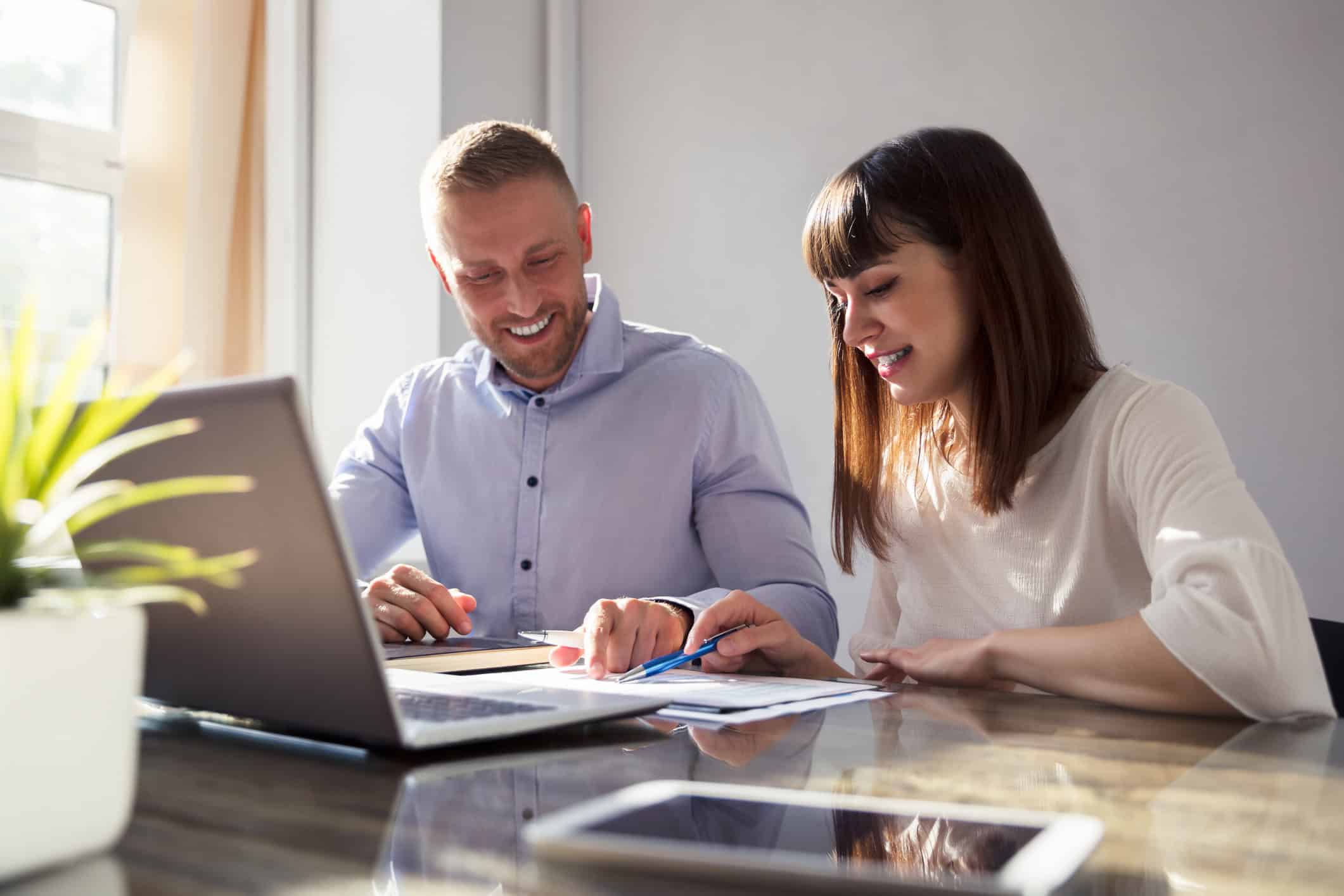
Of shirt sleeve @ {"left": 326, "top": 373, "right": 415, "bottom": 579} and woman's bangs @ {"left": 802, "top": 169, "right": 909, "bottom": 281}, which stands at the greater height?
woman's bangs @ {"left": 802, "top": 169, "right": 909, "bottom": 281}

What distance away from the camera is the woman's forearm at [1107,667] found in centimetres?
108

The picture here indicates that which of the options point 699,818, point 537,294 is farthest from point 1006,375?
point 699,818

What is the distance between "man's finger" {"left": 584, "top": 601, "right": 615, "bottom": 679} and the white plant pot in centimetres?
64

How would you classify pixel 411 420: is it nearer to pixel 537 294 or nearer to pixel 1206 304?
pixel 537 294

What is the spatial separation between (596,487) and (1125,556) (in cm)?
83

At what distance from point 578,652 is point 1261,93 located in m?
1.99

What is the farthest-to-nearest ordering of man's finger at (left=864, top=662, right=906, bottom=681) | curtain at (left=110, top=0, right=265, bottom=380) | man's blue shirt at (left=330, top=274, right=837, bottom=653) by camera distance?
1. curtain at (left=110, top=0, right=265, bottom=380)
2. man's blue shirt at (left=330, top=274, right=837, bottom=653)
3. man's finger at (left=864, top=662, right=906, bottom=681)

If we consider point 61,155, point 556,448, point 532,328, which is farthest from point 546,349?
point 61,155

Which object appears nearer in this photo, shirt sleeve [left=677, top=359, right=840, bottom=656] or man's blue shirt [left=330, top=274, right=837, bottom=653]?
shirt sleeve [left=677, top=359, right=840, bottom=656]

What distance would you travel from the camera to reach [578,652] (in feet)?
4.17

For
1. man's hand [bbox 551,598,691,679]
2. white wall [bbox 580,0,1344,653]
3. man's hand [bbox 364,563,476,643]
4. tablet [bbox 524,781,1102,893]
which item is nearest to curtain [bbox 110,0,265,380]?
white wall [bbox 580,0,1344,653]

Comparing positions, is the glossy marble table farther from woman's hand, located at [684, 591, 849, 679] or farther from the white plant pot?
woman's hand, located at [684, 591, 849, 679]

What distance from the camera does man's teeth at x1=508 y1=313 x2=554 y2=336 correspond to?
1986mm

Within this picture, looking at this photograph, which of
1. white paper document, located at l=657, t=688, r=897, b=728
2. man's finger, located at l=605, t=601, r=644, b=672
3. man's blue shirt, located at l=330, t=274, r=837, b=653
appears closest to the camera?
white paper document, located at l=657, t=688, r=897, b=728
